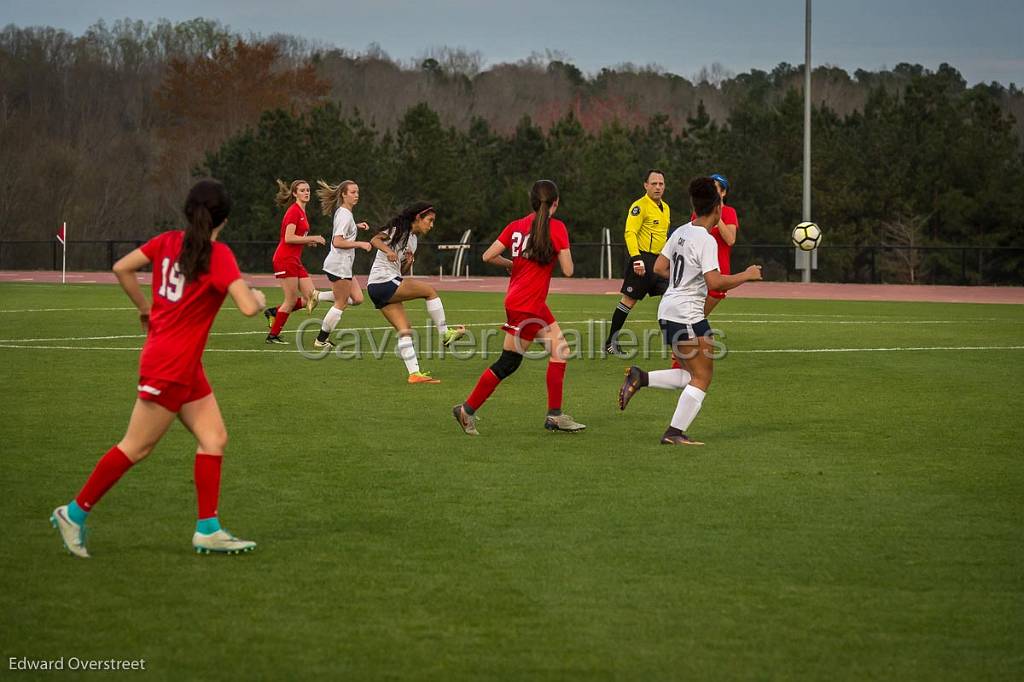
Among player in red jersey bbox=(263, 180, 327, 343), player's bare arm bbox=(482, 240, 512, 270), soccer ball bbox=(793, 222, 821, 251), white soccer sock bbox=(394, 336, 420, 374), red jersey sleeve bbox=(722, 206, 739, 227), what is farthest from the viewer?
soccer ball bbox=(793, 222, 821, 251)

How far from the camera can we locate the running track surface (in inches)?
1369

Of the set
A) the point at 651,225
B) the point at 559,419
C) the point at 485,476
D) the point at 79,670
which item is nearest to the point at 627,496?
the point at 485,476

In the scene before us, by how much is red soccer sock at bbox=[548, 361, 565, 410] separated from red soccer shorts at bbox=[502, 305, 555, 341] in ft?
1.02

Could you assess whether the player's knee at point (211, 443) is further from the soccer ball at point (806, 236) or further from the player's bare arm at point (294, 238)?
the soccer ball at point (806, 236)

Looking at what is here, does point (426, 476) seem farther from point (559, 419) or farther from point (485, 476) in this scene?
point (559, 419)

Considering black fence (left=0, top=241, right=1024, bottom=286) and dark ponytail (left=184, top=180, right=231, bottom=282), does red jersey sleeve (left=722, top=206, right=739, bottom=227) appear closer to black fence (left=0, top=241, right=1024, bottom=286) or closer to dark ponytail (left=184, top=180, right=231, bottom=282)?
dark ponytail (left=184, top=180, right=231, bottom=282)

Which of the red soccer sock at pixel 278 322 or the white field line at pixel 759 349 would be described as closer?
the white field line at pixel 759 349

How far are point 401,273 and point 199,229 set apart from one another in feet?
26.1

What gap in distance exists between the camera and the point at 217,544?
653cm

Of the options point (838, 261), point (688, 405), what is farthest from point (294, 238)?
point (838, 261)

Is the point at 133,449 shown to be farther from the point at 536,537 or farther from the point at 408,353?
the point at 408,353

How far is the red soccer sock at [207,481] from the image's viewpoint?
6.46 m

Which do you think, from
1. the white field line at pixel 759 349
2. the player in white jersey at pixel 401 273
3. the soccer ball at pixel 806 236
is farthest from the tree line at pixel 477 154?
the player in white jersey at pixel 401 273

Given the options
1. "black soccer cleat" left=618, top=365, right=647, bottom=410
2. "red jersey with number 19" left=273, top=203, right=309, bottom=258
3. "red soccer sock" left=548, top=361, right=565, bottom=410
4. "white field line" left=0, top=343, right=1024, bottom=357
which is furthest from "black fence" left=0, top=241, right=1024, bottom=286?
"black soccer cleat" left=618, top=365, right=647, bottom=410
